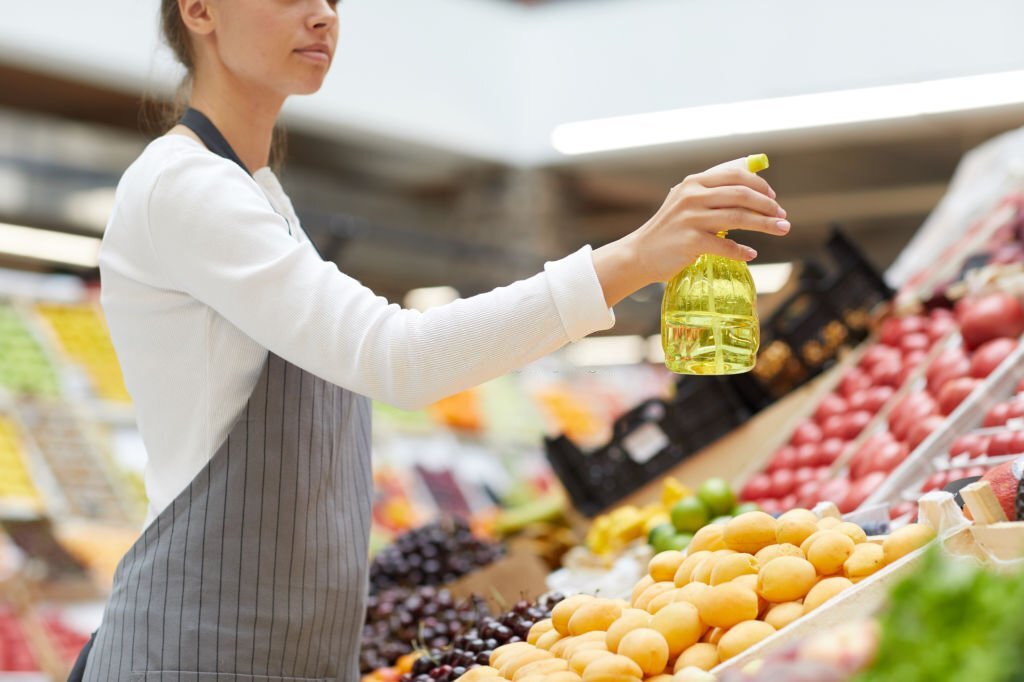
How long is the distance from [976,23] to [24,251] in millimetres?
5713

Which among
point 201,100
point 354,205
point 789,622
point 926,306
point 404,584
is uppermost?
point 354,205

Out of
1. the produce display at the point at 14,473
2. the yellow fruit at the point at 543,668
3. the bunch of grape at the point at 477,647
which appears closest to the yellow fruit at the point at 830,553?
the yellow fruit at the point at 543,668

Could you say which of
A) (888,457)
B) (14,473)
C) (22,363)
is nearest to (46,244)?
(22,363)

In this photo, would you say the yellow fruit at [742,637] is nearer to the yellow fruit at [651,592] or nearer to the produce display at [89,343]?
the yellow fruit at [651,592]

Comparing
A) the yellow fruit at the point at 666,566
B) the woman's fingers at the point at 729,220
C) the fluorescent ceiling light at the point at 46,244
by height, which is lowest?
the yellow fruit at the point at 666,566

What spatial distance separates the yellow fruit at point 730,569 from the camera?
151 centimetres

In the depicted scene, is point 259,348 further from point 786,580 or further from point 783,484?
point 783,484

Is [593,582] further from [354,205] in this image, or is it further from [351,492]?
[354,205]

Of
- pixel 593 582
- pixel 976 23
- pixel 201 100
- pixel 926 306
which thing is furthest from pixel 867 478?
pixel 976 23

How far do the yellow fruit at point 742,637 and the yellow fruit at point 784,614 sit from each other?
2 centimetres

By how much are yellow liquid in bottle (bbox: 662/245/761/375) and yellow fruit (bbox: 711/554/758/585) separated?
0.25m

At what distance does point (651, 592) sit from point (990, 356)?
1.43 m

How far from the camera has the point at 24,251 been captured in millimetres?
5504

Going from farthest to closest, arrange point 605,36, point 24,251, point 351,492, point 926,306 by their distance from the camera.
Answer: point 605,36
point 24,251
point 926,306
point 351,492
